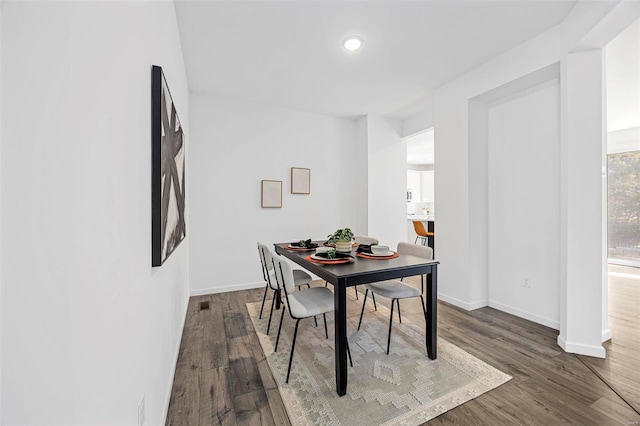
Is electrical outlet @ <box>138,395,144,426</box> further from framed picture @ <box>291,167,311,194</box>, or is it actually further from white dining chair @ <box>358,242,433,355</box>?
framed picture @ <box>291,167,311,194</box>

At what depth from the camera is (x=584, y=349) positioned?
2180mm

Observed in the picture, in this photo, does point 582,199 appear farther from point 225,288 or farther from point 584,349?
point 225,288

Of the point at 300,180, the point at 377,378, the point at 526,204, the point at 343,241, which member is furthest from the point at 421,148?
the point at 377,378

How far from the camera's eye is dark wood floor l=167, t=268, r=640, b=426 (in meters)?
1.57

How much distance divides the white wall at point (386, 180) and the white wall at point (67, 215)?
393 cm

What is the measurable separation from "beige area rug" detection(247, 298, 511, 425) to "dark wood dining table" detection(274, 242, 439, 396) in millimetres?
127

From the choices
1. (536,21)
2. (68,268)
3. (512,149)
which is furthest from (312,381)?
(536,21)

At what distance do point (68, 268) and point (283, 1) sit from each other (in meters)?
2.20

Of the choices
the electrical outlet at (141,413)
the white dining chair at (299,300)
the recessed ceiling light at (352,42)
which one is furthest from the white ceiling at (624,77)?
the electrical outlet at (141,413)

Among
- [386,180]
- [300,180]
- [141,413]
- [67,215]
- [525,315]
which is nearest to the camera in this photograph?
[67,215]

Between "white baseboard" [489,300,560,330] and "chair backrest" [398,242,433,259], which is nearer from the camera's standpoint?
"chair backrest" [398,242,433,259]

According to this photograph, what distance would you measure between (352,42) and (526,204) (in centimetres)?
235

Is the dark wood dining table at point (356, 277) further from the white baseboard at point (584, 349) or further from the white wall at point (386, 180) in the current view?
the white wall at point (386, 180)

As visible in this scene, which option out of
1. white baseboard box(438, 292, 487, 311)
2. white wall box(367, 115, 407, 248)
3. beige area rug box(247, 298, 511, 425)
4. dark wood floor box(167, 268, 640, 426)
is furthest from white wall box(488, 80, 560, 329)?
white wall box(367, 115, 407, 248)
